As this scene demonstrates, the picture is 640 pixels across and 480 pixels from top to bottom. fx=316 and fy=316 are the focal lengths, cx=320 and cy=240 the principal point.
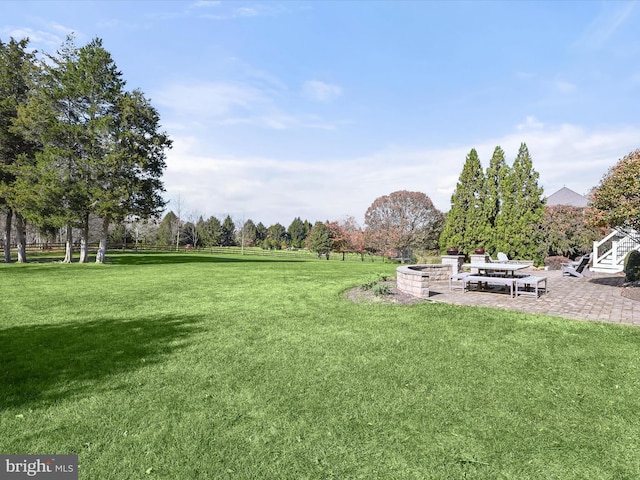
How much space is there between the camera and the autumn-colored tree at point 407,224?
3931cm

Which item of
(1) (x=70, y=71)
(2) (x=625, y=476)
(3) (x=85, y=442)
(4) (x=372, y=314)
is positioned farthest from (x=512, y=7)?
(1) (x=70, y=71)

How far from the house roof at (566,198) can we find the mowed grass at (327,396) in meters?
27.8

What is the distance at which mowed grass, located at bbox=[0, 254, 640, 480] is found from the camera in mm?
2621

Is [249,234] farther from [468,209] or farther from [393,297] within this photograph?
[393,297]

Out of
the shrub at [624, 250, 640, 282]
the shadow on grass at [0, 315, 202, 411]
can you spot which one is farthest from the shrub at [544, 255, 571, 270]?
the shadow on grass at [0, 315, 202, 411]

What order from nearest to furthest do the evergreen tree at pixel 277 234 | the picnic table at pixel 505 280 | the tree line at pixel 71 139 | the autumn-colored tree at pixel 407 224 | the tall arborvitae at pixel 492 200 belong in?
the picnic table at pixel 505 280 → the tree line at pixel 71 139 → the tall arborvitae at pixel 492 200 → the autumn-colored tree at pixel 407 224 → the evergreen tree at pixel 277 234

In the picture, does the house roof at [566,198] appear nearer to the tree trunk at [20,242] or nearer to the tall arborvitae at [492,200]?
the tall arborvitae at [492,200]

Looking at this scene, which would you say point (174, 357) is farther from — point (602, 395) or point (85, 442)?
point (602, 395)

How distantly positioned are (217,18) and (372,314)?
34.2ft

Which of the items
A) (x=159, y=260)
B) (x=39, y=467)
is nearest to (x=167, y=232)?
(x=159, y=260)

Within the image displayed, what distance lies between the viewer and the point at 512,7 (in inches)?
402

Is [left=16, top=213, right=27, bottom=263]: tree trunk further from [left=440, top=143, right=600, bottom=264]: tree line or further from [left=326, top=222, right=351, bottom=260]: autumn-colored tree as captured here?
[left=326, top=222, right=351, bottom=260]: autumn-colored tree

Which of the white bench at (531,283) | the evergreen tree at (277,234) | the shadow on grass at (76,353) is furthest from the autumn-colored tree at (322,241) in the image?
the shadow on grass at (76,353)

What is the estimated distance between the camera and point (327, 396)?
3.69 m
